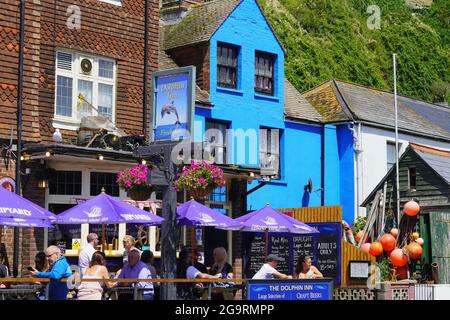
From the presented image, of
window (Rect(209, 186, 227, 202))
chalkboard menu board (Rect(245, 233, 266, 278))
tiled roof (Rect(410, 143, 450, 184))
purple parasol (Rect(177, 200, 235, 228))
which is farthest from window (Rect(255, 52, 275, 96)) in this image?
purple parasol (Rect(177, 200, 235, 228))

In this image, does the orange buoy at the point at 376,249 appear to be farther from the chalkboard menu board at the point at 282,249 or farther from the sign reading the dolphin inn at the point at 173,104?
the sign reading the dolphin inn at the point at 173,104

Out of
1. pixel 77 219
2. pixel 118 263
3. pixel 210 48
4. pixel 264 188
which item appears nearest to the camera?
pixel 77 219

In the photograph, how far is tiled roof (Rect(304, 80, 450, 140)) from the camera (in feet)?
108

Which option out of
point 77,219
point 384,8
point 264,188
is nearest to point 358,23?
point 384,8

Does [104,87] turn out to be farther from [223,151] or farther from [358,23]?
[358,23]

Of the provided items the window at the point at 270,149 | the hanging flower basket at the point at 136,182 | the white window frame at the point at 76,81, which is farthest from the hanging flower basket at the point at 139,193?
the window at the point at 270,149

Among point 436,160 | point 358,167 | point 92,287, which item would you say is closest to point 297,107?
point 358,167

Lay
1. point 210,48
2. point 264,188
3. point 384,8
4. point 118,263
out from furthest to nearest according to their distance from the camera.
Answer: point 384,8 → point 264,188 → point 210,48 → point 118,263

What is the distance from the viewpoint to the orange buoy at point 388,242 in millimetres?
24859

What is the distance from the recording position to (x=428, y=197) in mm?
27078

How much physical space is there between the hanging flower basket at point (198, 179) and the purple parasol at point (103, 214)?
35.1 inches

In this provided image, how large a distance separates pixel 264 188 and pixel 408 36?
30603mm

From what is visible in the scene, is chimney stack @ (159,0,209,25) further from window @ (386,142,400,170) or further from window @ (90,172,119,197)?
window @ (386,142,400,170)

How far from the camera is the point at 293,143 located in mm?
30266
